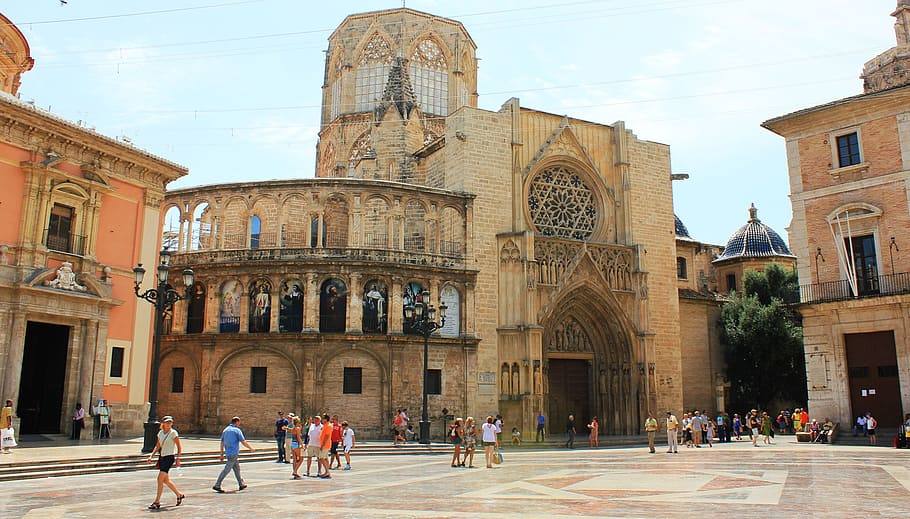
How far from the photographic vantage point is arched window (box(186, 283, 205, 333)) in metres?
29.4

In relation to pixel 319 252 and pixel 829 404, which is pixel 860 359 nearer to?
pixel 829 404

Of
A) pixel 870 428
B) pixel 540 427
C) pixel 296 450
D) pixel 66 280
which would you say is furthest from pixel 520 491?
pixel 870 428

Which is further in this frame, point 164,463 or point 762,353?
point 762,353

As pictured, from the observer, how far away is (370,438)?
27.4 meters

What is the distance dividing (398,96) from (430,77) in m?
4.12

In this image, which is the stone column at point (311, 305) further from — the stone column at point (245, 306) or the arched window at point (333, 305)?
the stone column at point (245, 306)

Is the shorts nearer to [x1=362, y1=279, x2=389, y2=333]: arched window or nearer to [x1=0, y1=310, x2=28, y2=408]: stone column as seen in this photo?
[x1=0, y1=310, x2=28, y2=408]: stone column

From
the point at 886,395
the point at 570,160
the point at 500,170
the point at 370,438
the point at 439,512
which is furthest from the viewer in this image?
the point at 570,160

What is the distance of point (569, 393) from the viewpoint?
3309 cm

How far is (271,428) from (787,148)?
2219cm

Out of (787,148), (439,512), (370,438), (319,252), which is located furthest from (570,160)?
(439,512)

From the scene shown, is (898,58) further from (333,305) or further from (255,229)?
(255,229)

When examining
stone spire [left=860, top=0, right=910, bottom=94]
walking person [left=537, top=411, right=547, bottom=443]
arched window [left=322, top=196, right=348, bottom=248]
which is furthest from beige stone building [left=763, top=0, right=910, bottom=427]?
arched window [left=322, top=196, right=348, bottom=248]

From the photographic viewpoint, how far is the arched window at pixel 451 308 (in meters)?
29.9
